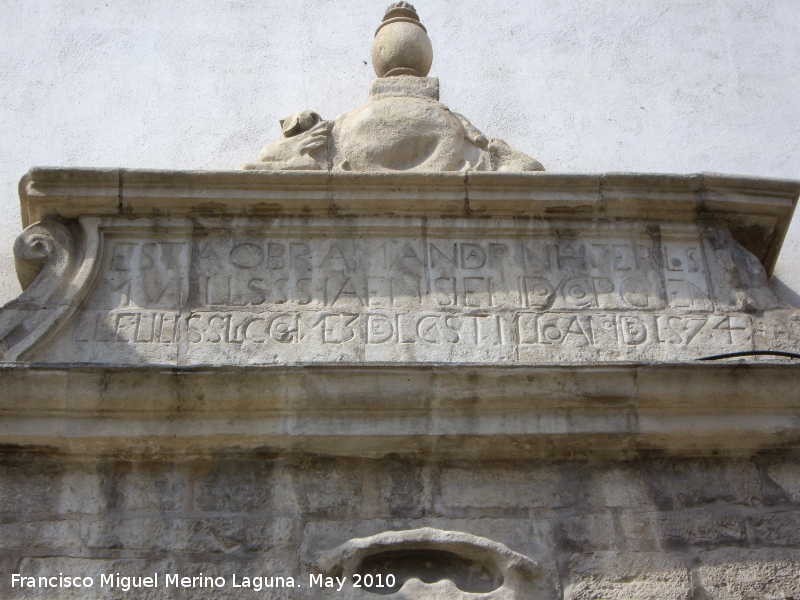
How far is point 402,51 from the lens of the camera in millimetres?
4992

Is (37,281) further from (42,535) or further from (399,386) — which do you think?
(399,386)

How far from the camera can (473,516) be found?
3816 mm

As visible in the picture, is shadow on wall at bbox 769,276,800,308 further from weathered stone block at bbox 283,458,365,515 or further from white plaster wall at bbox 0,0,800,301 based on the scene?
weathered stone block at bbox 283,458,365,515

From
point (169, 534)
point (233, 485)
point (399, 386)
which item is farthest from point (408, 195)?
point (169, 534)

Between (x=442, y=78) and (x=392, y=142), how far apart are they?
3.51 ft

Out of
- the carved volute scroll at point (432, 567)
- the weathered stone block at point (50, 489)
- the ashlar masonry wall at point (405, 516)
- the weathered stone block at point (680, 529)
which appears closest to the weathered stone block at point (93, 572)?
the ashlar masonry wall at point (405, 516)

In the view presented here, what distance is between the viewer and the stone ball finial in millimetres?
4992

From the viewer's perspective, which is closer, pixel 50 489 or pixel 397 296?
pixel 50 489

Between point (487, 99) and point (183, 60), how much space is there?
141 centimetres

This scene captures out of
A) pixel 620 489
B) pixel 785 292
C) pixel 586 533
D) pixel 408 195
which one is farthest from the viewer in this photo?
pixel 785 292

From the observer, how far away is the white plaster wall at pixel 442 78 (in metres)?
5.26

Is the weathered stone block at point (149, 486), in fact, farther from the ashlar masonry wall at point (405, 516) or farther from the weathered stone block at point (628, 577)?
the weathered stone block at point (628, 577)

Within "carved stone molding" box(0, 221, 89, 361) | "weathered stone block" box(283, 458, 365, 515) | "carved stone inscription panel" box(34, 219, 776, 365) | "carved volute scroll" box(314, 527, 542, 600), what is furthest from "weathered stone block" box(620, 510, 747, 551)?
"carved stone molding" box(0, 221, 89, 361)

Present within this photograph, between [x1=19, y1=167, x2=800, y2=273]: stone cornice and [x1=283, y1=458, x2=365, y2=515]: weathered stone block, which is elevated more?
[x1=19, y1=167, x2=800, y2=273]: stone cornice
